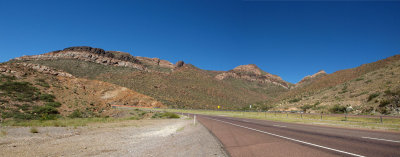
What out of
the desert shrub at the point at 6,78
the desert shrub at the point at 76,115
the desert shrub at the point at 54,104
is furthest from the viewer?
the desert shrub at the point at 6,78

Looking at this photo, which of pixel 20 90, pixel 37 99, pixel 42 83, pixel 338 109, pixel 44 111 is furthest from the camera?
pixel 42 83

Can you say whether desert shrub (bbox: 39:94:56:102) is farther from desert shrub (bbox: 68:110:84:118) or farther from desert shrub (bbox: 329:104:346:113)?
desert shrub (bbox: 329:104:346:113)

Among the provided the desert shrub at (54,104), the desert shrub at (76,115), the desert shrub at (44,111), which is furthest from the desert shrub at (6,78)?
the desert shrub at (76,115)

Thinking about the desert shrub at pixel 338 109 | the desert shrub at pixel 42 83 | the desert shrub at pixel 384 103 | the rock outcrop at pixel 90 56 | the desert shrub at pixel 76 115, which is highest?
the rock outcrop at pixel 90 56

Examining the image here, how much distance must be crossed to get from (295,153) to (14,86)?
125 feet

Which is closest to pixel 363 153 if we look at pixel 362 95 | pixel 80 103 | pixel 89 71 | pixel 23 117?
pixel 23 117

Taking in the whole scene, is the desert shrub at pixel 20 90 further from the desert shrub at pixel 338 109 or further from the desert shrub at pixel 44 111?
the desert shrub at pixel 338 109

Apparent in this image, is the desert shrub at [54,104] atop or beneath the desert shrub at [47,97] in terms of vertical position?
beneath

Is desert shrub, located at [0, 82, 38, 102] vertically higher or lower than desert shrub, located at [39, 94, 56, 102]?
higher

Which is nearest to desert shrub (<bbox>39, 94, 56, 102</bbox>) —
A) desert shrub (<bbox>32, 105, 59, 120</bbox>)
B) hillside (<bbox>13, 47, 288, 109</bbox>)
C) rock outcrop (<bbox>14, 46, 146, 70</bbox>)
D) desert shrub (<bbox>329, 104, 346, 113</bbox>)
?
desert shrub (<bbox>32, 105, 59, 120</bbox>)

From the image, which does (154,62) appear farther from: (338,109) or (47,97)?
(338,109)

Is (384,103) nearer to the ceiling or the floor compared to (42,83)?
nearer to the floor

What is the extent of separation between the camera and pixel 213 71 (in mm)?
177625

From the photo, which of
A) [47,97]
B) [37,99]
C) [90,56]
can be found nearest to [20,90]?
[37,99]
